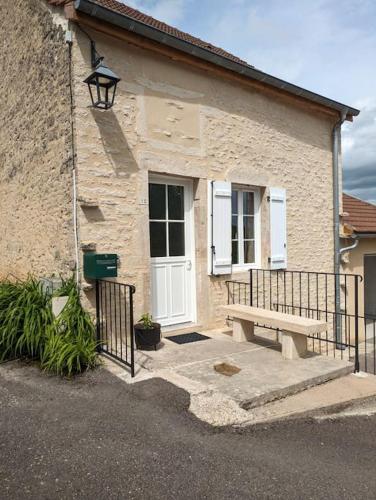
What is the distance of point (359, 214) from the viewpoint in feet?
29.1

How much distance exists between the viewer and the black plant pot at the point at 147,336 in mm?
4602

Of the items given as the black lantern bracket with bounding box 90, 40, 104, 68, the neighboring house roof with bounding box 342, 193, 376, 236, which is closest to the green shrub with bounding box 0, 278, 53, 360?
the black lantern bracket with bounding box 90, 40, 104, 68

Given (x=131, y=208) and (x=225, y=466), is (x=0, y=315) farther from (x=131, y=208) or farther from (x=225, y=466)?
(x=225, y=466)

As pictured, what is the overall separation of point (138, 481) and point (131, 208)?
10.8 ft

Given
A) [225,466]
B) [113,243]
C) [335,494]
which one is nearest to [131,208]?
[113,243]

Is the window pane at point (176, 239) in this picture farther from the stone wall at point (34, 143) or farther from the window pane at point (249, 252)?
the stone wall at point (34, 143)

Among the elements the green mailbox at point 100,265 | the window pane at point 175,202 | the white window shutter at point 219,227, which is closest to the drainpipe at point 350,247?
the white window shutter at point 219,227

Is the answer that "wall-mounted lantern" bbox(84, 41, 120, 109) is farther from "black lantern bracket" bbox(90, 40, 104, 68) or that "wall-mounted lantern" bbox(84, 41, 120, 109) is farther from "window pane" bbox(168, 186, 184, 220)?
"window pane" bbox(168, 186, 184, 220)

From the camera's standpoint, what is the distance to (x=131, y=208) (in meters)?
4.96

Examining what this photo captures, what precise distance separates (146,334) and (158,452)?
204 centimetres

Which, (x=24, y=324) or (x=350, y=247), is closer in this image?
(x=24, y=324)

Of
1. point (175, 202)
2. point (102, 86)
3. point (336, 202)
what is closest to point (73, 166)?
point (102, 86)

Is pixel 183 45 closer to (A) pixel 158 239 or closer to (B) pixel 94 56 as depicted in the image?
(B) pixel 94 56

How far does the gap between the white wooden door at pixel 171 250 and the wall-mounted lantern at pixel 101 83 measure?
1204 mm
